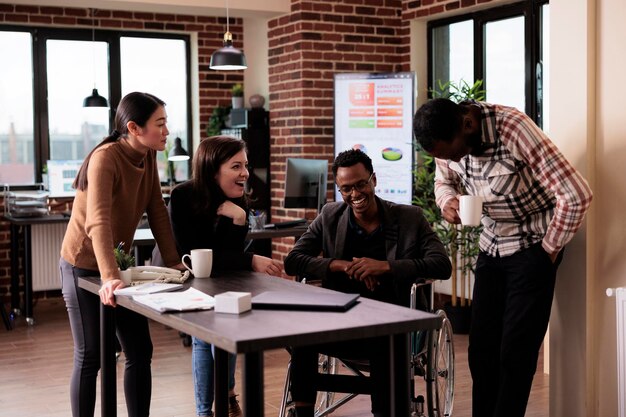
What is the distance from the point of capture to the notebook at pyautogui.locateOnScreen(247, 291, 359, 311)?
8.21ft

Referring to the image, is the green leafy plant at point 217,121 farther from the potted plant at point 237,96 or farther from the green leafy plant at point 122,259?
the green leafy plant at point 122,259

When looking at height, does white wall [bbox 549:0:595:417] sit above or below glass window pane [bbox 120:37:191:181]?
below

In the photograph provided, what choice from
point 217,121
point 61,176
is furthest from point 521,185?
point 61,176

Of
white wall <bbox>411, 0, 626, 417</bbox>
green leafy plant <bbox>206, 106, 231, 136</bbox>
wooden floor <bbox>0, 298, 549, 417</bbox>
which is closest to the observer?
white wall <bbox>411, 0, 626, 417</bbox>

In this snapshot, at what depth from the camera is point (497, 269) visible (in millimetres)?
3279

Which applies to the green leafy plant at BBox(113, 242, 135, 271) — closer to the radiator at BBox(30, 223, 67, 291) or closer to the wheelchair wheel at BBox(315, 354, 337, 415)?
the wheelchair wheel at BBox(315, 354, 337, 415)

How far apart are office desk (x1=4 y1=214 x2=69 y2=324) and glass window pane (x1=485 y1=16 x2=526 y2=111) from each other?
137 inches

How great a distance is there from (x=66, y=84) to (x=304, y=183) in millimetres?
2898

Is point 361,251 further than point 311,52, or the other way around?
point 311,52

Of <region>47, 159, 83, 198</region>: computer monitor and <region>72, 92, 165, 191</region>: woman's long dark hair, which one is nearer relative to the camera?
<region>72, 92, 165, 191</region>: woman's long dark hair

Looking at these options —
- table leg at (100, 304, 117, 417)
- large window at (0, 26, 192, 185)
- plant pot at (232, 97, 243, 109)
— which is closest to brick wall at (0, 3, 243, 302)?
large window at (0, 26, 192, 185)

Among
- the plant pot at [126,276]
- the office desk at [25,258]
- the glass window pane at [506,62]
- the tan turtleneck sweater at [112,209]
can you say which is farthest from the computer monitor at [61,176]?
the plant pot at [126,276]

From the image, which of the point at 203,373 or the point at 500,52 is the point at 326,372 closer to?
the point at 203,373

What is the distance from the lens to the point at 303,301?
2572 mm
